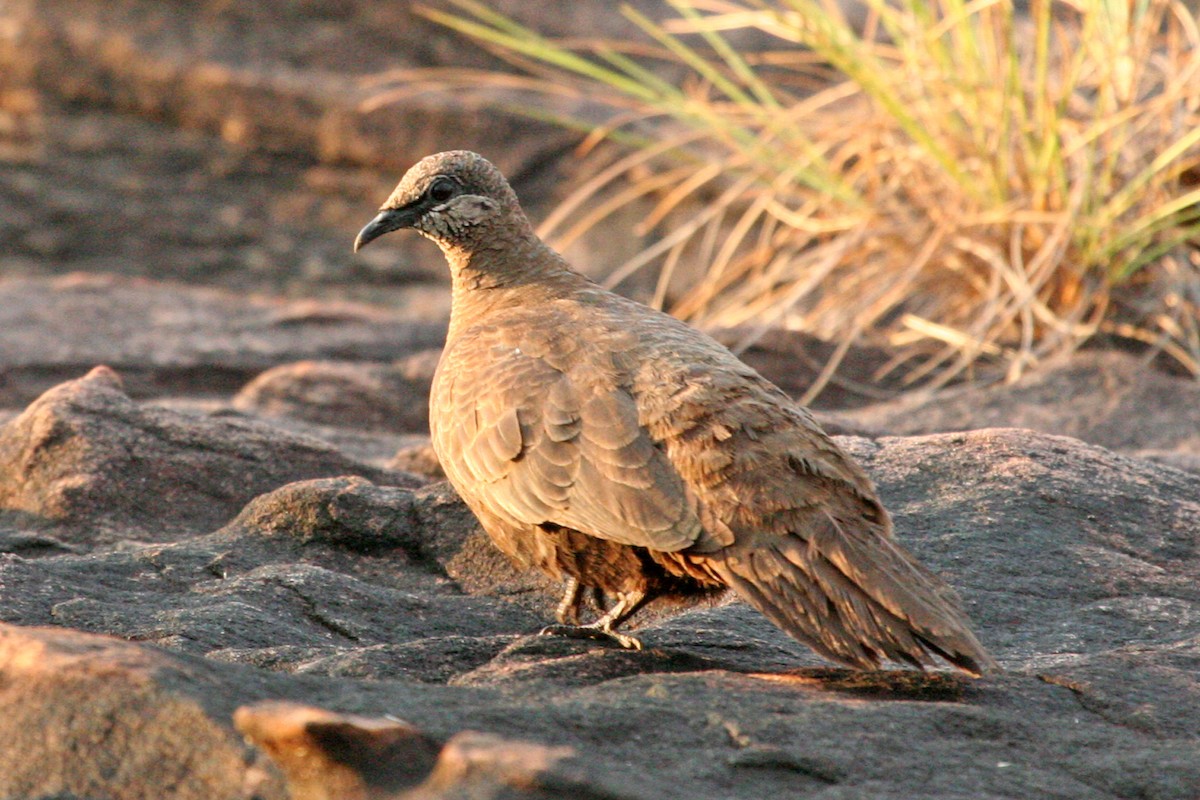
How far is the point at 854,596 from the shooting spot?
11.7 ft

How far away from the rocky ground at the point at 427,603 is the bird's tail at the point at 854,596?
0.11 meters

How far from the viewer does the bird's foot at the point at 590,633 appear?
12.8ft

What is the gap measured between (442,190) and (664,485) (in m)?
1.64

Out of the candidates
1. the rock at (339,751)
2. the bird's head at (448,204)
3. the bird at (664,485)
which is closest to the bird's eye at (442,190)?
the bird's head at (448,204)

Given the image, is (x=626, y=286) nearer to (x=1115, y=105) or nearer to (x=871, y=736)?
(x=1115, y=105)

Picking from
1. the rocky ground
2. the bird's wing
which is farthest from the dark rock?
the bird's wing

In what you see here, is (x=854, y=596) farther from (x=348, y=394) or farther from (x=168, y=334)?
(x=168, y=334)

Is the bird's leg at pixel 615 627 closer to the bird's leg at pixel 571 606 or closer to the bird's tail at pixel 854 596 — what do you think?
the bird's leg at pixel 571 606

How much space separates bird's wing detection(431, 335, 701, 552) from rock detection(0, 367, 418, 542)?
1.23 m

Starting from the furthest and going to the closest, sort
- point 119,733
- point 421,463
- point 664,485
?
point 421,463 → point 664,485 → point 119,733

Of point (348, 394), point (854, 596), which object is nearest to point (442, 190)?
point (854, 596)

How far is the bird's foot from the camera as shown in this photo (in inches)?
154

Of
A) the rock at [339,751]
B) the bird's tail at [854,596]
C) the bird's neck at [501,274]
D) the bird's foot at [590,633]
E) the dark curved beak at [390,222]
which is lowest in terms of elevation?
the bird's foot at [590,633]

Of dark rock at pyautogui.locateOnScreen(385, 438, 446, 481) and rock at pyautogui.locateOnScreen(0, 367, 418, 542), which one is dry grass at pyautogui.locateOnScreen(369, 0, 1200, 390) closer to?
dark rock at pyautogui.locateOnScreen(385, 438, 446, 481)
